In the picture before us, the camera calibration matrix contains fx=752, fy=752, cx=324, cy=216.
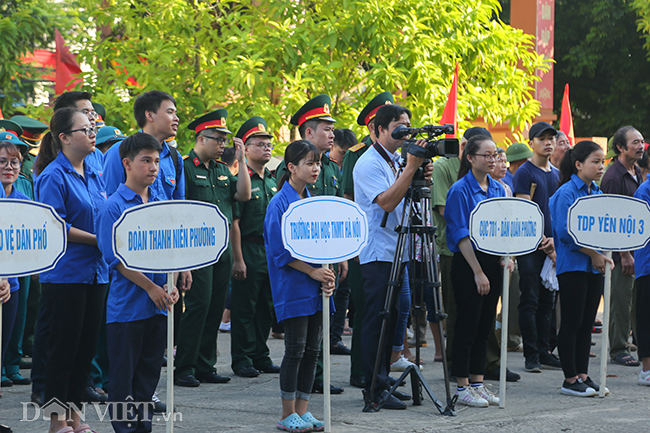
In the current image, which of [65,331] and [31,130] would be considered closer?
[65,331]

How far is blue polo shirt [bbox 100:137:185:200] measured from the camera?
199 inches

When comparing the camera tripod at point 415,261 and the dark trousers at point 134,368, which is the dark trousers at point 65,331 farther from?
the camera tripod at point 415,261

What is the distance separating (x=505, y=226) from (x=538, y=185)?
1957mm

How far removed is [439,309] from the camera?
5137 millimetres

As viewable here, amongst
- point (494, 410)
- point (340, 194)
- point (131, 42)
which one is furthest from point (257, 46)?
point (494, 410)

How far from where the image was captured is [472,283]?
550 cm

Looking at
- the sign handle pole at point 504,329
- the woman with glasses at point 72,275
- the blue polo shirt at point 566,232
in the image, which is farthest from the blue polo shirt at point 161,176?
the blue polo shirt at point 566,232

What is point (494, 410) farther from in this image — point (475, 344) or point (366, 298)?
point (366, 298)

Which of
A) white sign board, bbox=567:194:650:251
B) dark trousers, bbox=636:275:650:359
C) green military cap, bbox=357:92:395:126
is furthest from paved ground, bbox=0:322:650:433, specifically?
green military cap, bbox=357:92:395:126

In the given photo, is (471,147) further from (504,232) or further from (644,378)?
(644,378)

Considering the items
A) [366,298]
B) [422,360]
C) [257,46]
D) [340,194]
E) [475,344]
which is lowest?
[422,360]

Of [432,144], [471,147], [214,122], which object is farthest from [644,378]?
[214,122]

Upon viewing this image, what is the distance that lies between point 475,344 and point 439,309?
2.35 ft

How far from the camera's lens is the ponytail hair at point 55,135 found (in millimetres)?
4516
